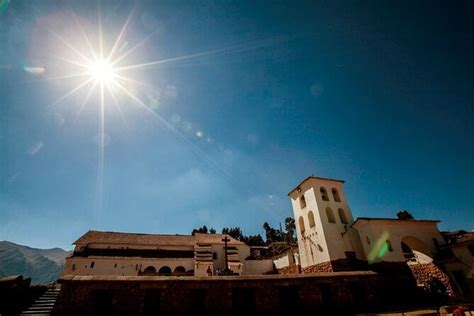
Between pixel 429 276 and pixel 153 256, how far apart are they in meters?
33.5

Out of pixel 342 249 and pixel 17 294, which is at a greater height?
pixel 342 249

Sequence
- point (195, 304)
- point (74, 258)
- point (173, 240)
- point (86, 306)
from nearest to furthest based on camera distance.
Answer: point (86, 306) < point (195, 304) < point (74, 258) < point (173, 240)

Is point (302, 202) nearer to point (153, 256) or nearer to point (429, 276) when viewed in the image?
point (429, 276)

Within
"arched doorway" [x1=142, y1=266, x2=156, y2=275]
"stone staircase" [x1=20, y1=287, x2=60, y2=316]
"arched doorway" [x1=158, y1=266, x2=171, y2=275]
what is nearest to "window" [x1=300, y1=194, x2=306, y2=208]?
"arched doorway" [x1=158, y1=266, x2=171, y2=275]

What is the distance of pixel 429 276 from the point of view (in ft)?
62.5

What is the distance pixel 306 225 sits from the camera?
2417cm

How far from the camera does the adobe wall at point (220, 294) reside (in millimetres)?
10695

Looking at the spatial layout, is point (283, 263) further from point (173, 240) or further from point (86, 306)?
point (86, 306)

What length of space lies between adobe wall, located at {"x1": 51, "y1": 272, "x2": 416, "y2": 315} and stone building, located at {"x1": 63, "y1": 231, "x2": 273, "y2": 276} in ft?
53.8

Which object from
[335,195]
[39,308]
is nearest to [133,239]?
[39,308]

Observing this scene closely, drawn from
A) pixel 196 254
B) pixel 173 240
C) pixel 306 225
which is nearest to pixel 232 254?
pixel 196 254

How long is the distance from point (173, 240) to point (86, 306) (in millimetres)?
26889

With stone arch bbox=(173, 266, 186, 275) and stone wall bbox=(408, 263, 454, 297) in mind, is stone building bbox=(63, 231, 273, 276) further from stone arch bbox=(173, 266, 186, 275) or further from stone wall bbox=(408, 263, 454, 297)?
stone wall bbox=(408, 263, 454, 297)

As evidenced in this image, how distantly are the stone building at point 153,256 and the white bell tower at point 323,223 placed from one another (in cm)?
1134
